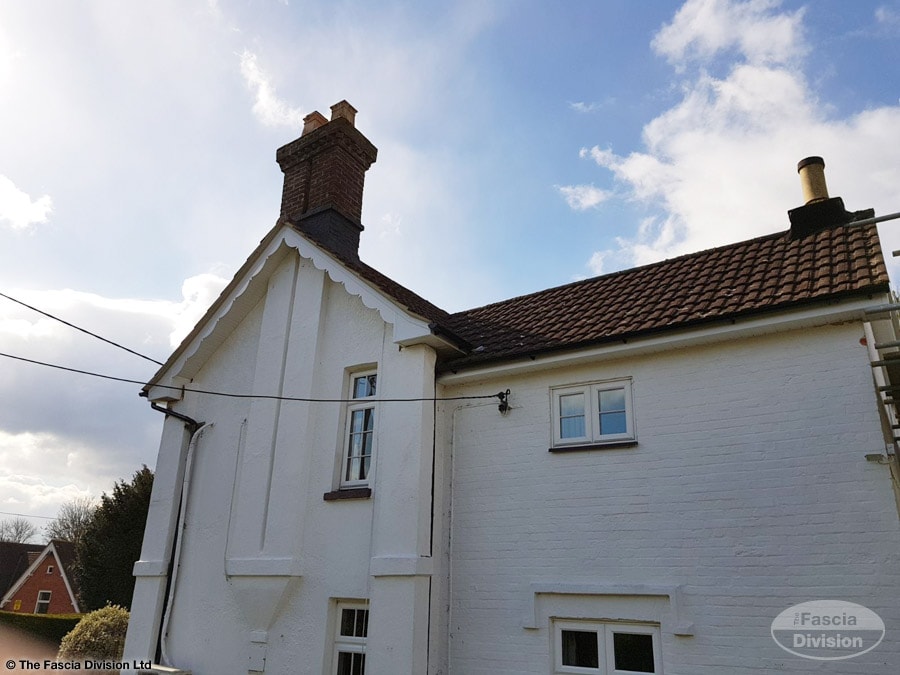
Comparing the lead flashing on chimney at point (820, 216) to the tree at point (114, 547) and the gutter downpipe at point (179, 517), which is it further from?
the tree at point (114, 547)

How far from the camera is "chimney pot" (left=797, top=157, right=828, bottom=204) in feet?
33.2

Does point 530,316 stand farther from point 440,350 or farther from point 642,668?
point 642,668

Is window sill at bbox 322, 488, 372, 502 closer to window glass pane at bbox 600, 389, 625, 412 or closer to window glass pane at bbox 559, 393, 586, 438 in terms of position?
window glass pane at bbox 559, 393, 586, 438

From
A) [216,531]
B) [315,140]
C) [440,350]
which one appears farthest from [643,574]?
[315,140]

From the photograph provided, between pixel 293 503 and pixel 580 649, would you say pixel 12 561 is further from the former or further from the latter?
pixel 580 649

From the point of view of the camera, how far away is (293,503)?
962 cm

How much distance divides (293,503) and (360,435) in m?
1.38

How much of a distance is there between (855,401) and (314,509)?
23.2ft

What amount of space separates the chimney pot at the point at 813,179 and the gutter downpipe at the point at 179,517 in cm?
1065

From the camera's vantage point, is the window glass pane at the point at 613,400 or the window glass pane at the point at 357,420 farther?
the window glass pane at the point at 357,420

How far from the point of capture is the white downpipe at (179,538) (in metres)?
10.4

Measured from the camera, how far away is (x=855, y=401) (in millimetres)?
6871

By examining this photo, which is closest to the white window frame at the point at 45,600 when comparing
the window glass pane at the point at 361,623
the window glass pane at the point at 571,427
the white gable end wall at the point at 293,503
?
the white gable end wall at the point at 293,503

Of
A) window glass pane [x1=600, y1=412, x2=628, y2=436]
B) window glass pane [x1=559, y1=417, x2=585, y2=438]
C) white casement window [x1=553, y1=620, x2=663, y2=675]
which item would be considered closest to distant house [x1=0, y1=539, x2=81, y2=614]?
white casement window [x1=553, y1=620, x2=663, y2=675]
